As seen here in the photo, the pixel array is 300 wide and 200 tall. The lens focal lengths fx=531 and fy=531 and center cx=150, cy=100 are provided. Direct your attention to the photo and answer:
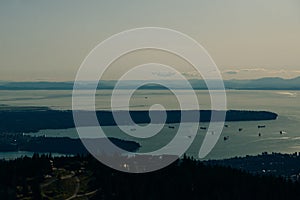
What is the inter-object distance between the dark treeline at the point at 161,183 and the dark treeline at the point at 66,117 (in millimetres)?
57176

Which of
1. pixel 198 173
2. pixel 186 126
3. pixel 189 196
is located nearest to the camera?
pixel 189 196

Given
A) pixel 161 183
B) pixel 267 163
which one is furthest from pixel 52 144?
pixel 161 183

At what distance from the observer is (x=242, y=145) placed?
6962 centimetres

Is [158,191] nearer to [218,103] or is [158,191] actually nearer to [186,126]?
[186,126]

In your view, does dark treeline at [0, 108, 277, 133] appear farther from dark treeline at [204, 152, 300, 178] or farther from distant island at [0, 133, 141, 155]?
dark treeline at [204, 152, 300, 178]

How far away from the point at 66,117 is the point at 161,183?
7559 cm

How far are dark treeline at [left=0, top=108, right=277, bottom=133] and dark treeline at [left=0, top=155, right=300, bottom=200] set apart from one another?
57176mm

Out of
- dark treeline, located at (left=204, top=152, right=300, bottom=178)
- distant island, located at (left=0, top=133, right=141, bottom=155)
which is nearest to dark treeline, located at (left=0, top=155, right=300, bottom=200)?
dark treeline, located at (left=204, top=152, right=300, bottom=178)

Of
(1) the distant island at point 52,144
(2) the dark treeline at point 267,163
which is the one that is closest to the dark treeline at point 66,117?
(1) the distant island at point 52,144

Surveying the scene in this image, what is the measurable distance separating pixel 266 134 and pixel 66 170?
2153 inches

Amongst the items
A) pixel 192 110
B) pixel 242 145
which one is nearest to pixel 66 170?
pixel 242 145

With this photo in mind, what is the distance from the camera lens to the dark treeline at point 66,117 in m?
90.7

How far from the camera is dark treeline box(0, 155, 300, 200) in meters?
26.6

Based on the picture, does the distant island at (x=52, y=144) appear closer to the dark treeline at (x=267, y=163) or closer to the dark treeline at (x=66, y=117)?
the dark treeline at (x=66, y=117)
